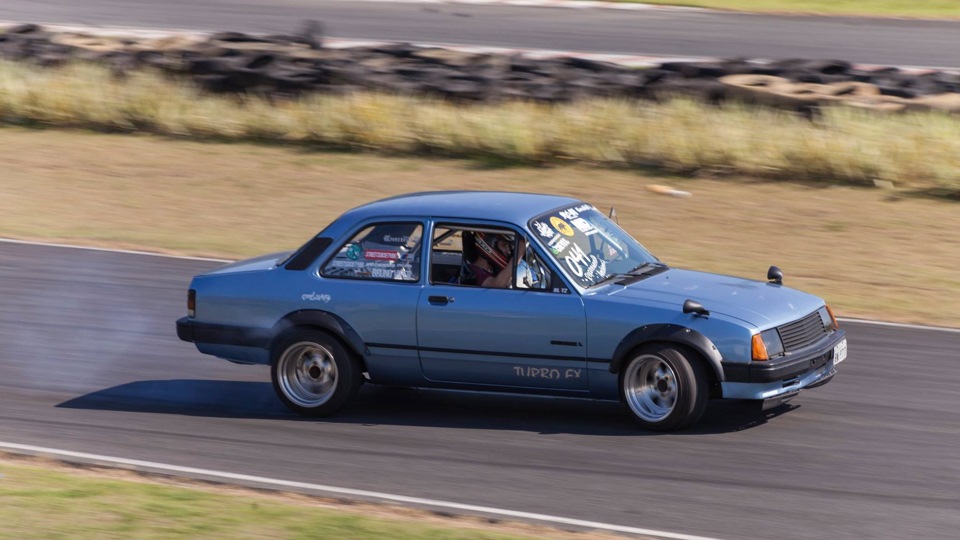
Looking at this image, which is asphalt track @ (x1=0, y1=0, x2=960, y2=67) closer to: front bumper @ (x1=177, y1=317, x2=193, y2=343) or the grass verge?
front bumper @ (x1=177, y1=317, x2=193, y2=343)

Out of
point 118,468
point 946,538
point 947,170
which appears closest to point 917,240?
point 947,170

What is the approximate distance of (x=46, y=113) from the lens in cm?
2269

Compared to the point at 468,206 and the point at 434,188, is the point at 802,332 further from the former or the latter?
the point at 434,188

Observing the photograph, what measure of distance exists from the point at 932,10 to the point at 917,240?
20189mm

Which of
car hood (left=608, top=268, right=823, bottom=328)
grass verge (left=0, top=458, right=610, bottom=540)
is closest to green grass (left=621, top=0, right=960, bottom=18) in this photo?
car hood (left=608, top=268, right=823, bottom=328)

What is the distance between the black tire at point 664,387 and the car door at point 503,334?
0.33 m

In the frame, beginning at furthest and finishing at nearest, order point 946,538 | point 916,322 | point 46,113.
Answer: point 46,113, point 916,322, point 946,538

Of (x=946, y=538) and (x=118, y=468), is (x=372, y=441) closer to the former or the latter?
(x=118, y=468)

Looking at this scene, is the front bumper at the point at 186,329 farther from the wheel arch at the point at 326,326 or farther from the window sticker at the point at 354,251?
the window sticker at the point at 354,251

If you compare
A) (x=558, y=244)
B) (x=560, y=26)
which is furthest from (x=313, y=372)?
(x=560, y=26)

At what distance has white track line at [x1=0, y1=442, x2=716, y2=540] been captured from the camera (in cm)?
667

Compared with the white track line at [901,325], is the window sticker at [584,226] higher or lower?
higher

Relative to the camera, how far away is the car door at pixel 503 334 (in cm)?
834

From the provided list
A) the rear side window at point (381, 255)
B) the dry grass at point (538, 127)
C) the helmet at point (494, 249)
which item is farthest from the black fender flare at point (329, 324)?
the dry grass at point (538, 127)
